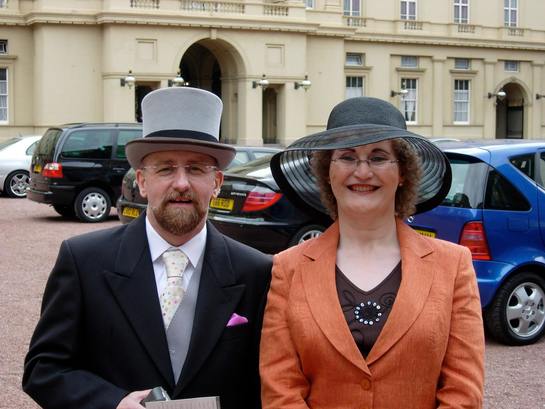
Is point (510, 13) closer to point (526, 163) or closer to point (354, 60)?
point (354, 60)

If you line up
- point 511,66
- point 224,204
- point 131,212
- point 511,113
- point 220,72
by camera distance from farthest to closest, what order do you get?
point 511,113 → point 511,66 → point 220,72 → point 131,212 → point 224,204

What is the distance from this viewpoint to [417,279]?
2900mm

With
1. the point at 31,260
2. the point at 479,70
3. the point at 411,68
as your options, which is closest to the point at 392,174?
the point at 31,260

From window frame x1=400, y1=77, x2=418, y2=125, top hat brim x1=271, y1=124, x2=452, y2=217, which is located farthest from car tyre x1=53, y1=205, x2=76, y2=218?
window frame x1=400, y1=77, x2=418, y2=125

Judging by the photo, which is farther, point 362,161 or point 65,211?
point 65,211

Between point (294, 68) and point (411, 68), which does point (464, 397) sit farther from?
point (411, 68)

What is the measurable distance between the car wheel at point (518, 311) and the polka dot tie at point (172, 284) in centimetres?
500

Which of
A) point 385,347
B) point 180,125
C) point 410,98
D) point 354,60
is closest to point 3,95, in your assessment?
point 354,60

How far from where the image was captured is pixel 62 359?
285 cm

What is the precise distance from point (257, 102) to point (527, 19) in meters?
17.5

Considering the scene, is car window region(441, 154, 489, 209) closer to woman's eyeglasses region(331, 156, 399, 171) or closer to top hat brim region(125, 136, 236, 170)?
woman's eyeglasses region(331, 156, 399, 171)

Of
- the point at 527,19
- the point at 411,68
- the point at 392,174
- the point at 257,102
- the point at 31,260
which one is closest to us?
the point at 392,174

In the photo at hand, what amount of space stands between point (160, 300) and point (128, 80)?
30.1 m

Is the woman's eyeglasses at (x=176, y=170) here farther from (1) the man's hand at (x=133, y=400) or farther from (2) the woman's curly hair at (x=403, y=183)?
(1) the man's hand at (x=133, y=400)
